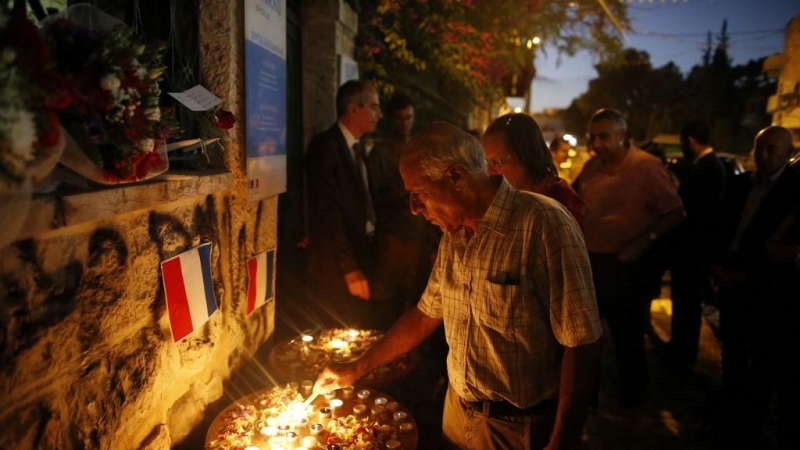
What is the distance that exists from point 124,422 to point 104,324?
423 millimetres

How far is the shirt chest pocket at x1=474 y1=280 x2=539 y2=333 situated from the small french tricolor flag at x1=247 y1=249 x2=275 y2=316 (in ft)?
5.46

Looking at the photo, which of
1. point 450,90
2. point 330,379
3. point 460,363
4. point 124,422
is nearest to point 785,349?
point 460,363

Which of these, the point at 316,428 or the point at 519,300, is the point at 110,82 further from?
the point at 316,428

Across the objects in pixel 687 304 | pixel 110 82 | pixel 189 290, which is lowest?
pixel 687 304

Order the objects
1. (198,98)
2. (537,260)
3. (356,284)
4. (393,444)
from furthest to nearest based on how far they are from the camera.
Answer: (356,284)
(198,98)
(393,444)
(537,260)

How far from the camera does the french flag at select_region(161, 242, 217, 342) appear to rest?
2.20 m

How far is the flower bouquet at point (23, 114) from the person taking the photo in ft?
3.88

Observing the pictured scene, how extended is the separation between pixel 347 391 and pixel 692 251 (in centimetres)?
430

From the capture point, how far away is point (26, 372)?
1457 millimetres

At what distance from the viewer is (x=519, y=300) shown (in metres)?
1.89

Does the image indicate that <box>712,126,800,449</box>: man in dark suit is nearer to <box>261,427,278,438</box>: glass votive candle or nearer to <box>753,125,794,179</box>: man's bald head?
<box>753,125,794,179</box>: man's bald head

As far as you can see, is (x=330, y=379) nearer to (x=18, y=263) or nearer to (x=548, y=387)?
(x=548, y=387)

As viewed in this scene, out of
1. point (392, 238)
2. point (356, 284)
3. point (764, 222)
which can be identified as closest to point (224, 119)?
point (356, 284)

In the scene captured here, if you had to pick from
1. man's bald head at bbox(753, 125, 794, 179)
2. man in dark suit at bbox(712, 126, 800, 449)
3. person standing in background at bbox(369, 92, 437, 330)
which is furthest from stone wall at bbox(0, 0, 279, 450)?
man's bald head at bbox(753, 125, 794, 179)
